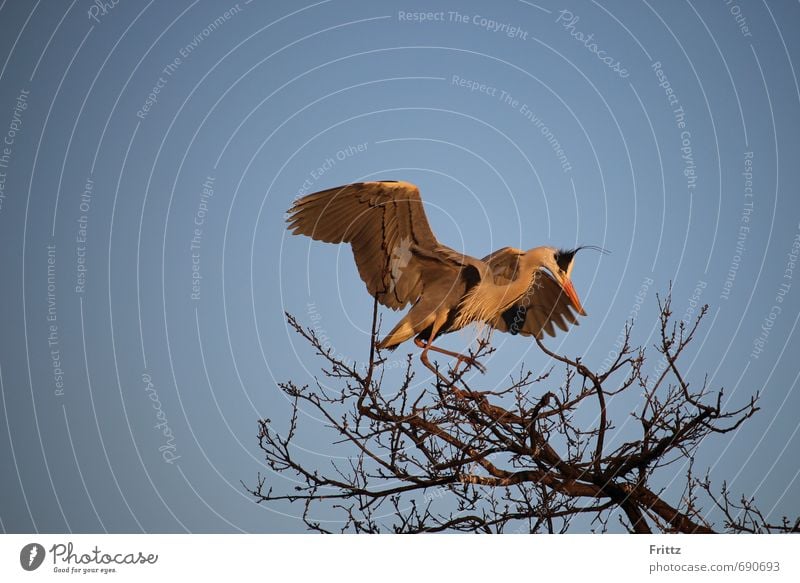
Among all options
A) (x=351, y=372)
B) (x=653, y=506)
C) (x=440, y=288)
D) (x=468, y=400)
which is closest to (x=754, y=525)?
(x=653, y=506)

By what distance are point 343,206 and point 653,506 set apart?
3509 millimetres

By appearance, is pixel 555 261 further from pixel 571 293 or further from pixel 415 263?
pixel 415 263

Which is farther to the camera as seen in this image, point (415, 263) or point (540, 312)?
point (540, 312)

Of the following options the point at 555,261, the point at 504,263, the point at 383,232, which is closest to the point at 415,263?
the point at 383,232

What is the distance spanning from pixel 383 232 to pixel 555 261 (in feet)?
4.80

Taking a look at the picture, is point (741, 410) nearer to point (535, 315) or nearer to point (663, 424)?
point (663, 424)

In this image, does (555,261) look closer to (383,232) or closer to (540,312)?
(540,312)

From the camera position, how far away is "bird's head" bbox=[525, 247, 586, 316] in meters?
6.87

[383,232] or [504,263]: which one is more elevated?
[383,232]

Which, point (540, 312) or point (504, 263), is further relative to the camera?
point (540, 312)

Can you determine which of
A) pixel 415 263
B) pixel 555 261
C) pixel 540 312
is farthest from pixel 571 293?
pixel 415 263

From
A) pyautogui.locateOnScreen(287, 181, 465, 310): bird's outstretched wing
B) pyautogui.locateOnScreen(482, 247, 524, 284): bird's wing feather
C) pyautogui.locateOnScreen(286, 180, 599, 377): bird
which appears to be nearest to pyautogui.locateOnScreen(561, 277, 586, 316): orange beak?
pyautogui.locateOnScreen(286, 180, 599, 377): bird

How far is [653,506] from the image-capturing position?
478cm

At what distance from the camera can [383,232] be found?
7188 millimetres
